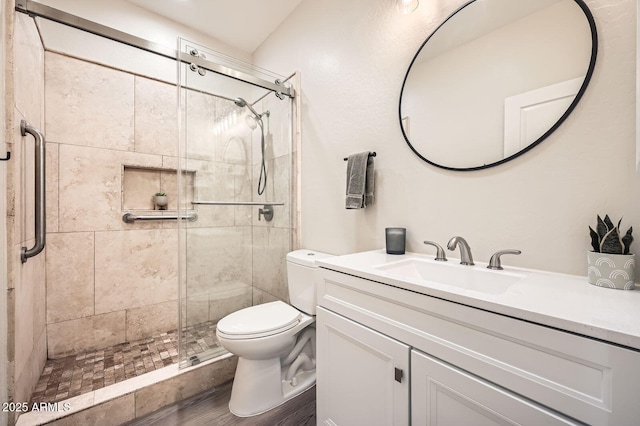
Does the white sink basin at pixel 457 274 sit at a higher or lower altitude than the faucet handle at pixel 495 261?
lower

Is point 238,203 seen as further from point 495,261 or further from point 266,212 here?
point 495,261

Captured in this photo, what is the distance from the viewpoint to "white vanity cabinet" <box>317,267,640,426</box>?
54 centimetres

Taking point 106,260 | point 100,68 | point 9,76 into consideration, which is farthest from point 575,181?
point 100,68

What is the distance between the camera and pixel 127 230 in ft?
7.11

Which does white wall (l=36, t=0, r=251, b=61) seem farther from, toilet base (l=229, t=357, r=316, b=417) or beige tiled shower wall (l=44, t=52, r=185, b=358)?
toilet base (l=229, t=357, r=316, b=417)

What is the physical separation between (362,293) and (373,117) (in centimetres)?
107

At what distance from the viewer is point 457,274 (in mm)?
1099

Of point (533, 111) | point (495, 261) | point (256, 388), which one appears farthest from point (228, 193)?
point (533, 111)

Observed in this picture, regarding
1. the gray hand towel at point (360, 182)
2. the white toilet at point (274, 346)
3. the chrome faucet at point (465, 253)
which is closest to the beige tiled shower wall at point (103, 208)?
the white toilet at point (274, 346)

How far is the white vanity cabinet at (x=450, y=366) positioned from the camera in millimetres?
540

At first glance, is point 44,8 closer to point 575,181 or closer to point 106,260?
point 106,260

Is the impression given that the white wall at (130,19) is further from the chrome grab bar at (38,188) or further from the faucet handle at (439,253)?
the faucet handle at (439,253)

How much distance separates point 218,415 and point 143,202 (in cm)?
174

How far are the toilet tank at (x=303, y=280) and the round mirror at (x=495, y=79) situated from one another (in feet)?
3.10
